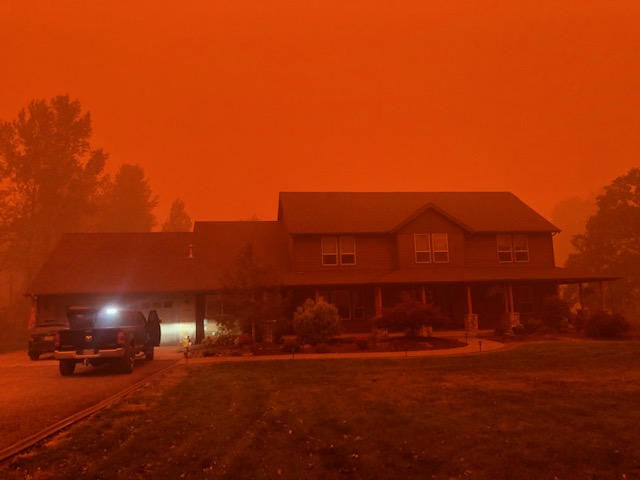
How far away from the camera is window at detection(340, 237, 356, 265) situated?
29062 millimetres

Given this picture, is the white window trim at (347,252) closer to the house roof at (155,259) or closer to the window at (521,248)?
the house roof at (155,259)

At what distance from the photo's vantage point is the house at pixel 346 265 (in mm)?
26703

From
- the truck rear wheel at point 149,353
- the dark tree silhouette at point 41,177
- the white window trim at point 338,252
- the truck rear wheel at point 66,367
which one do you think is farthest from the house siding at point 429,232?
the dark tree silhouette at point 41,177

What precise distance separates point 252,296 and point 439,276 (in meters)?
11.0

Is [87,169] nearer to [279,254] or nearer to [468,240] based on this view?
[279,254]

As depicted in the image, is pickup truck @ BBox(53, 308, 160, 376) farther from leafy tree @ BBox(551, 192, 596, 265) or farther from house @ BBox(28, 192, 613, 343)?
leafy tree @ BBox(551, 192, 596, 265)

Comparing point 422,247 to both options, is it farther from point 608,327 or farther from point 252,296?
point 252,296

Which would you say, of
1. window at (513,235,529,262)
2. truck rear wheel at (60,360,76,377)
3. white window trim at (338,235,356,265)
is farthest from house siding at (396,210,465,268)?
truck rear wheel at (60,360,76,377)

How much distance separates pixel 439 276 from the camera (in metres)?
27.1

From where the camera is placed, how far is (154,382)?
44.4 feet

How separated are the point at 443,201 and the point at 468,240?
552 centimetres

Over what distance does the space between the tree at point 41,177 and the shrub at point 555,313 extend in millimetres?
45522

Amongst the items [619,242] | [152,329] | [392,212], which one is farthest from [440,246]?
[619,242]

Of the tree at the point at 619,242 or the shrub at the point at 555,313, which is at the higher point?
the tree at the point at 619,242
